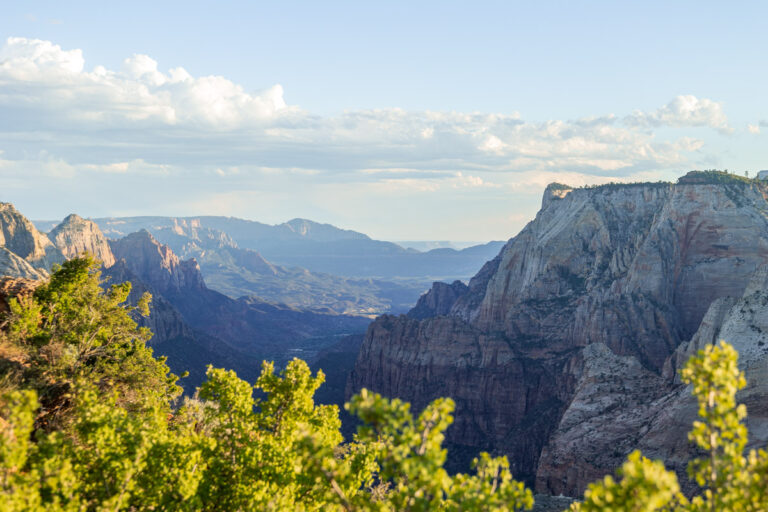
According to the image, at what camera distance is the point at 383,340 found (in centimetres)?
16538

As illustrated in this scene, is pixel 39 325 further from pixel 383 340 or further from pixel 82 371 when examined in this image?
pixel 383 340

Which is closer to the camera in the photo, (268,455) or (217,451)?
(268,455)

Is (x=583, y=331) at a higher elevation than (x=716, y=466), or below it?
below

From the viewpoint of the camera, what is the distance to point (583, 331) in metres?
133

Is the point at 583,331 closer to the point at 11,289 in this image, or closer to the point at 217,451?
the point at 11,289

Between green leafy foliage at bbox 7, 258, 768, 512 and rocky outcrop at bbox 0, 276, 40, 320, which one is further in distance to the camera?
rocky outcrop at bbox 0, 276, 40, 320

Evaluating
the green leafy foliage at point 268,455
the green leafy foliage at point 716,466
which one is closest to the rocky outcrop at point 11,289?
the green leafy foliage at point 268,455

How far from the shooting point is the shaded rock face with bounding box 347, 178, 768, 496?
308 feet

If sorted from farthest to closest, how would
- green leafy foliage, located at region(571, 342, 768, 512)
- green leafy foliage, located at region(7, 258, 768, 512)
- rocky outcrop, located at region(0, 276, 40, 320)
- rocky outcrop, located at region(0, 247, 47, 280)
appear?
rocky outcrop, located at region(0, 247, 47, 280) < rocky outcrop, located at region(0, 276, 40, 320) < green leafy foliage, located at region(7, 258, 768, 512) < green leafy foliage, located at region(571, 342, 768, 512)

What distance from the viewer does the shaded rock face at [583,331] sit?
94.0m

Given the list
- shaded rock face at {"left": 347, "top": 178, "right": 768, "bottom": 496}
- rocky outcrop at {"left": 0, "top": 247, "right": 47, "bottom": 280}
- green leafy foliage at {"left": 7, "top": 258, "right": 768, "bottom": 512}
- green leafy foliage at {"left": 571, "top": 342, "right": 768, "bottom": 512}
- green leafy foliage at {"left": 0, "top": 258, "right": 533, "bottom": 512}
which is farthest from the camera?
rocky outcrop at {"left": 0, "top": 247, "right": 47, "bottom": 280}

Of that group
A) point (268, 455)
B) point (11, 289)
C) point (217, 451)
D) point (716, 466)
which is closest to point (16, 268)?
point (11, 289)

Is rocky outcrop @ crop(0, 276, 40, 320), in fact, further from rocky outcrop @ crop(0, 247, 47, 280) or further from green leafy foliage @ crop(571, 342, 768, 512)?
rocky outcrop @ crop(0, 247, 47, 280)

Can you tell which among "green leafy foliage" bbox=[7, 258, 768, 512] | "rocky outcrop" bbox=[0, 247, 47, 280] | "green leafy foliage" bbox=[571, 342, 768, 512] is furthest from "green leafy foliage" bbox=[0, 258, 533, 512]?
"rocky outcrop" bbox=[0, 247, 47, 280]
